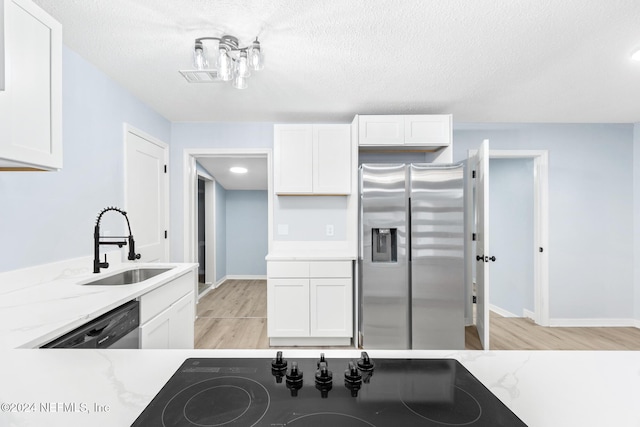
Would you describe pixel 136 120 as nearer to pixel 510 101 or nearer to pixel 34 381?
pixel 34 381

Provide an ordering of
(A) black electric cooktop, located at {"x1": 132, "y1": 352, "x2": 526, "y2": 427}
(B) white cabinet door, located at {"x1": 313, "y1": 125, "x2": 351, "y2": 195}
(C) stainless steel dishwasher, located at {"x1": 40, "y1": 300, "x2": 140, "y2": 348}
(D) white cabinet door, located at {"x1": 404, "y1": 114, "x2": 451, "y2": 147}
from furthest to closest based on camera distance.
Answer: (B) white cabinet door, located at {"x1": 313, "y1": 125, "x2": 351, "y2": 195} < (D) white cabinet door, located at {"x1": 404, "y1": 114, "x2": 451, "y2": 147} < (C) stainless steel dishwasher, located at {"x1": 40, "y1": 300, "x2": 140, "y2": 348} < (A) black electric cooktop, located at {"x1": 132, "y1": 352, "x2": 526, "y2": 427}

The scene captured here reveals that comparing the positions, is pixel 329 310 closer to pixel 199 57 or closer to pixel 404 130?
pixel 404 130

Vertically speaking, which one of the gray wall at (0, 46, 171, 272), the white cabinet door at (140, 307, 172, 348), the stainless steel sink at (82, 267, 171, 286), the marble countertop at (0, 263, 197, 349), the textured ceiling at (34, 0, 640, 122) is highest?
the textured ceiling at (34, 0, 640, 122)

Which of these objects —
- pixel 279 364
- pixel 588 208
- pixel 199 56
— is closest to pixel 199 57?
pixel 199 56

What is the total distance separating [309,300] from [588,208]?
11.3 feet

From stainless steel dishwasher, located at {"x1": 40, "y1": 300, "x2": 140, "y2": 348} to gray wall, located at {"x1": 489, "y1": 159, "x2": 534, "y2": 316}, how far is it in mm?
4220

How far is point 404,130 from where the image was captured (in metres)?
3.14

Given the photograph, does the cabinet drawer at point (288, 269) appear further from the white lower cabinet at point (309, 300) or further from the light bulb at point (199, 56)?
the light bulb at point (199, 56)

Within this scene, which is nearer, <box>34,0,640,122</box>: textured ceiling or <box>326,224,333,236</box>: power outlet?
<box>34,0,640,122</box>: textured ceiling

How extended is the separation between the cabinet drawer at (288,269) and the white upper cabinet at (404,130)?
1358mm

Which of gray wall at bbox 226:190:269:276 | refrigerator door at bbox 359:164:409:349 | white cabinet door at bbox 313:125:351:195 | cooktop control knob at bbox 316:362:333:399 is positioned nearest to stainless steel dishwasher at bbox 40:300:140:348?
cooktop control knob at bbox 316:362:333:399

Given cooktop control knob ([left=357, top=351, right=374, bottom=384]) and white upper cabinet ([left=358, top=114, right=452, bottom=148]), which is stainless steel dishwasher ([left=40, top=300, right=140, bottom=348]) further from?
white upper cabinet ([left=358, top=114, right=452, bottom=148])

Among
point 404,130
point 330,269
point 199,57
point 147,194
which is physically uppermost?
point 199,57

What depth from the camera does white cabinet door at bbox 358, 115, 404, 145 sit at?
10.3 feet
